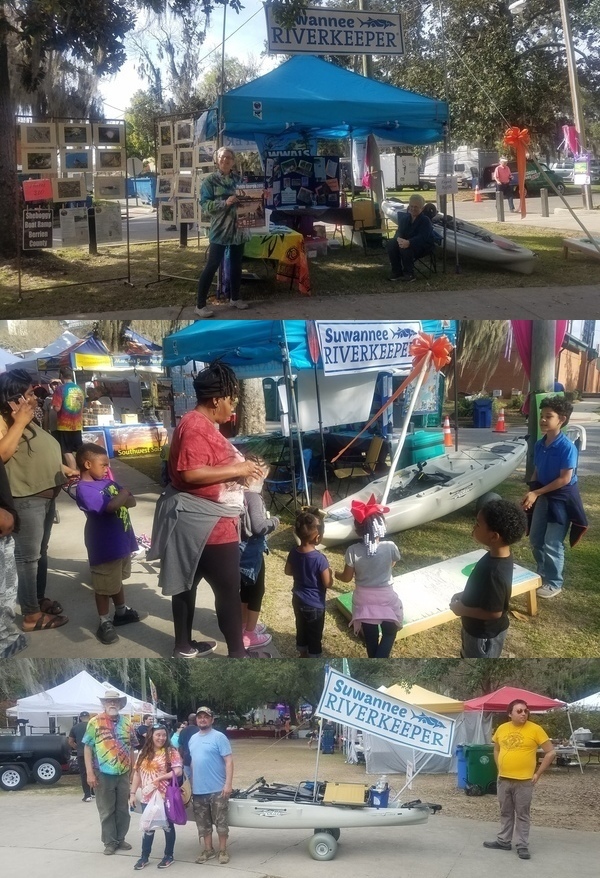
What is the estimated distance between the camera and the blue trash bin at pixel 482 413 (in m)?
3.11

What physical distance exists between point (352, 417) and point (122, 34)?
12.9 ft

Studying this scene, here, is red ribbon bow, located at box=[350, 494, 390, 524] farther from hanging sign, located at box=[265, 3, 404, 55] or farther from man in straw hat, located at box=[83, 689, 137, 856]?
hanging sign, located at box=[265, 3, 404, 55]

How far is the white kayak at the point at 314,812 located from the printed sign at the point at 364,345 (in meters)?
1.39

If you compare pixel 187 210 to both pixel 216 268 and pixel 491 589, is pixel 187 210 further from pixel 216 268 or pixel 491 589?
pixel 491 589

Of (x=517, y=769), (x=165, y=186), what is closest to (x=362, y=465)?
(x=517, y=769)

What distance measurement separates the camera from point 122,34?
18.9 ft

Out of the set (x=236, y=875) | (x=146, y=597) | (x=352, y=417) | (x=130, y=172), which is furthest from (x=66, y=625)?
(x=130, y=172)

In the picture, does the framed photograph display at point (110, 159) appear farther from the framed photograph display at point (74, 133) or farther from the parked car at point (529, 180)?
the parked car at point (529, 180)

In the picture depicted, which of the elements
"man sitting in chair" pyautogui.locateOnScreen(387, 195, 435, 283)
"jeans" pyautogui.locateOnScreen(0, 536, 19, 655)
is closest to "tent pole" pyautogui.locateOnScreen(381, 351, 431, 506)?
"jeans" pyautogui.locateOnScreen(0, 536, 19, 655)

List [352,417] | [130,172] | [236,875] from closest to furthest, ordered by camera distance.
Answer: [236,875] → [352,417] → [130,172]

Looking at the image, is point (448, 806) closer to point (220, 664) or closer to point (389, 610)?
Result: point (389, 610)

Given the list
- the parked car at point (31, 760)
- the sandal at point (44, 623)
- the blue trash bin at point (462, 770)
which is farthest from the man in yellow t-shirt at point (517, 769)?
the sandal at point (44, 623)

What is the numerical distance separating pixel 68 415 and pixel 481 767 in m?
1.79

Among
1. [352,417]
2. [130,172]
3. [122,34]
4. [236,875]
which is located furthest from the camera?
[130,172]
